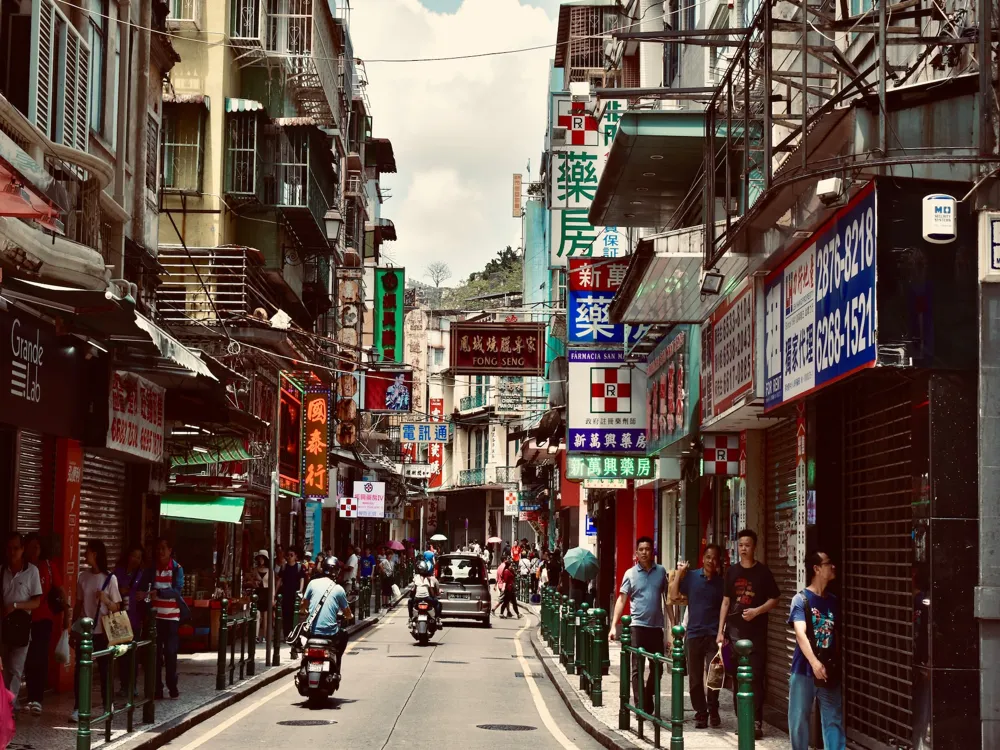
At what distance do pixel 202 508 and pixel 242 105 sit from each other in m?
10.6

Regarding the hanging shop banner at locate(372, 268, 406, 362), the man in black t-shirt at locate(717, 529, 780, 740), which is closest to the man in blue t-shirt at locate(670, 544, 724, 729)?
the man in black t-shirt at locate(717, 529, 780, 740)

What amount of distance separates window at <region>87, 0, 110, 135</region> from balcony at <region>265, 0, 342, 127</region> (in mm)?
13843

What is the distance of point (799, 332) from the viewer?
12.6 metres

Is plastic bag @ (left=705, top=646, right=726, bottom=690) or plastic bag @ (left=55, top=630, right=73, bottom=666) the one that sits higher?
plastic bag @ (left=705, top=646, right=726, bottom=690)

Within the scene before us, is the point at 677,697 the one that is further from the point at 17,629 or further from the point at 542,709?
the point at 17,629

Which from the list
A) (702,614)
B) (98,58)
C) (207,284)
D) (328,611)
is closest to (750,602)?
(702,614)

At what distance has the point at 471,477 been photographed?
3541 inches

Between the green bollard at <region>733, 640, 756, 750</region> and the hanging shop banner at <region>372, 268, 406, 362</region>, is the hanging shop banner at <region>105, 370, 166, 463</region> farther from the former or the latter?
the hanging shop banner at <region>372, 268, 406, 362</region>

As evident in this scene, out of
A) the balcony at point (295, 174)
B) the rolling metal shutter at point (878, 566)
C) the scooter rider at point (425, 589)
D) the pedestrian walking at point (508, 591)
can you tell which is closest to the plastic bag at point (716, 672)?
the rolling metal shutter at point (878, 566)

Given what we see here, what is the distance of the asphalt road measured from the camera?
13.9m

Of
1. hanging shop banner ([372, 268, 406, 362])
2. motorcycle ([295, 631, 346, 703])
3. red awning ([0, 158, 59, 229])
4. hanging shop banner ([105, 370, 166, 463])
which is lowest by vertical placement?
motorcycle ([295, 631, 346, 703])

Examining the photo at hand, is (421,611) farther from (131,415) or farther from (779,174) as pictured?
(779,174)

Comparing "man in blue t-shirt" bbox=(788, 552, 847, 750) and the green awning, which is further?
the green awning

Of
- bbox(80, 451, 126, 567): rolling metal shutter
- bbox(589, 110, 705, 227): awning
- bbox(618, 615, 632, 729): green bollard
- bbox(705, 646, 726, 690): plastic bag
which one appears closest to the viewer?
bbox(705, 646, 726, 690): plastic bag
